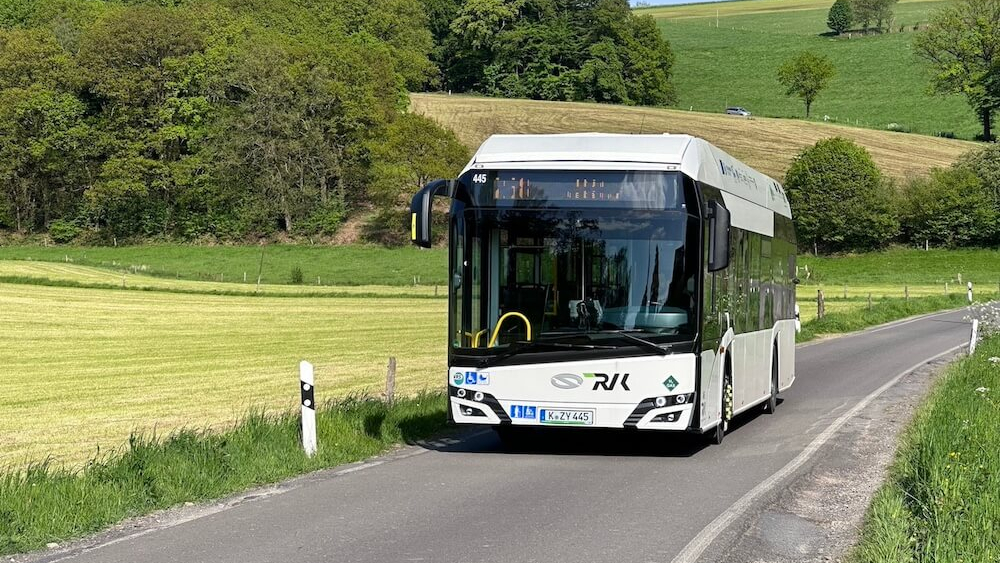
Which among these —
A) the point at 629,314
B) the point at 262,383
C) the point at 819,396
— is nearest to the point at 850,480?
the point at 629,314

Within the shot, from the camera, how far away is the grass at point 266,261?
240ft

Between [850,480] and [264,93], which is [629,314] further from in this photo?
[264,93]

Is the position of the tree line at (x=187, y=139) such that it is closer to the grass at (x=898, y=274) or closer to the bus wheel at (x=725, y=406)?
the grass at (x=898, y=274)

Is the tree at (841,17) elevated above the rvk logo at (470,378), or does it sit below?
above

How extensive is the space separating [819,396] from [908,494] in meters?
10.6

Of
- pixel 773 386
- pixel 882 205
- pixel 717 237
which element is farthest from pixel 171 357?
pixel 882 205

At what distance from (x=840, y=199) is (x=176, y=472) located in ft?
278

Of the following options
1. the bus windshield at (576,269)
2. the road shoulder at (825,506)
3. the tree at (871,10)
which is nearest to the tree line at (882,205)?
the tree at (871,10)

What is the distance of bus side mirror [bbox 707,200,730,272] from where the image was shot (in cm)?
1196

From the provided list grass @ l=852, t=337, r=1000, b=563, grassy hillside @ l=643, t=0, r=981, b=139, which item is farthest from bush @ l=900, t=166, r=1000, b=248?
grass @ l=852, t=337, r=1000, b=563

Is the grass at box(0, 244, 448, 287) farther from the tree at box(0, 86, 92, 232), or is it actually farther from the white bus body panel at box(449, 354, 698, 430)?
the white bus body panel at box(449, 354, 698, 430)

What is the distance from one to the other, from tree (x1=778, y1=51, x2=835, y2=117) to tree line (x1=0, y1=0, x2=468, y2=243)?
4844cm

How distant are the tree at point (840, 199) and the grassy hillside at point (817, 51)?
24148mm

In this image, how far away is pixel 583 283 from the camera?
12.5 m
